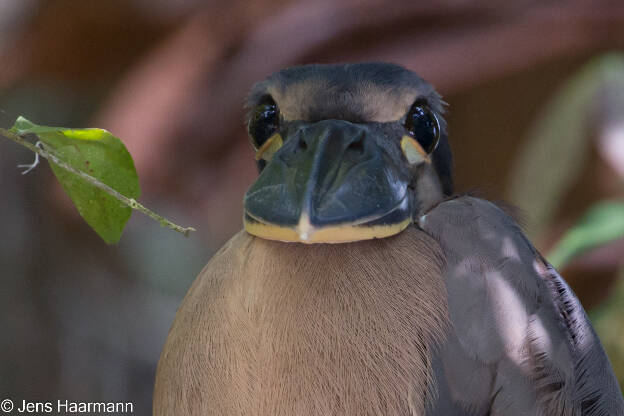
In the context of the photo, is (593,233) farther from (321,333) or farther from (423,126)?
(321,333)

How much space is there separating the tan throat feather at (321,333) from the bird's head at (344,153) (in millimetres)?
80

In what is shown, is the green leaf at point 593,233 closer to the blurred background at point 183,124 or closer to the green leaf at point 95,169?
the blurred background at point 183,124

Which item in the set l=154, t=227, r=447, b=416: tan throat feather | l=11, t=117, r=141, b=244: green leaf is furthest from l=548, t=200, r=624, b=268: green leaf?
l=11, t=117, r=141, b=244: green leaf

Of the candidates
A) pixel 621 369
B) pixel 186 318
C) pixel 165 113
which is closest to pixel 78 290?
pixel 165 113

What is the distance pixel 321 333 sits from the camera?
1099mm

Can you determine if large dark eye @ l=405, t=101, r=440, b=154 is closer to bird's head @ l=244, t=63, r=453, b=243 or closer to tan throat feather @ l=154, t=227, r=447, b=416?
bird's head @ l=244, t=63, r=453, b=243

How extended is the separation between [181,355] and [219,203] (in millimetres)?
1774

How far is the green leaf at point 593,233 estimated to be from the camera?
203 centimetres

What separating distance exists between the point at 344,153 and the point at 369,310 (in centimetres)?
26

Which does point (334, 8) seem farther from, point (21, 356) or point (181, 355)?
point (21, 356)

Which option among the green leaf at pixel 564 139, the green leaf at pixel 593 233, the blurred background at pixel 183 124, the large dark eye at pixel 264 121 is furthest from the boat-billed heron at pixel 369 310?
the green leaf at pixel 564 139

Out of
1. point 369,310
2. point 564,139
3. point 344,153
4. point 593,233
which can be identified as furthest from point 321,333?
point 564,139

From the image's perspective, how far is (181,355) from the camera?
1.23 meters

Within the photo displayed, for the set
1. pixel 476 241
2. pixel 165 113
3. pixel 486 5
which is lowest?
pixel 476 241
